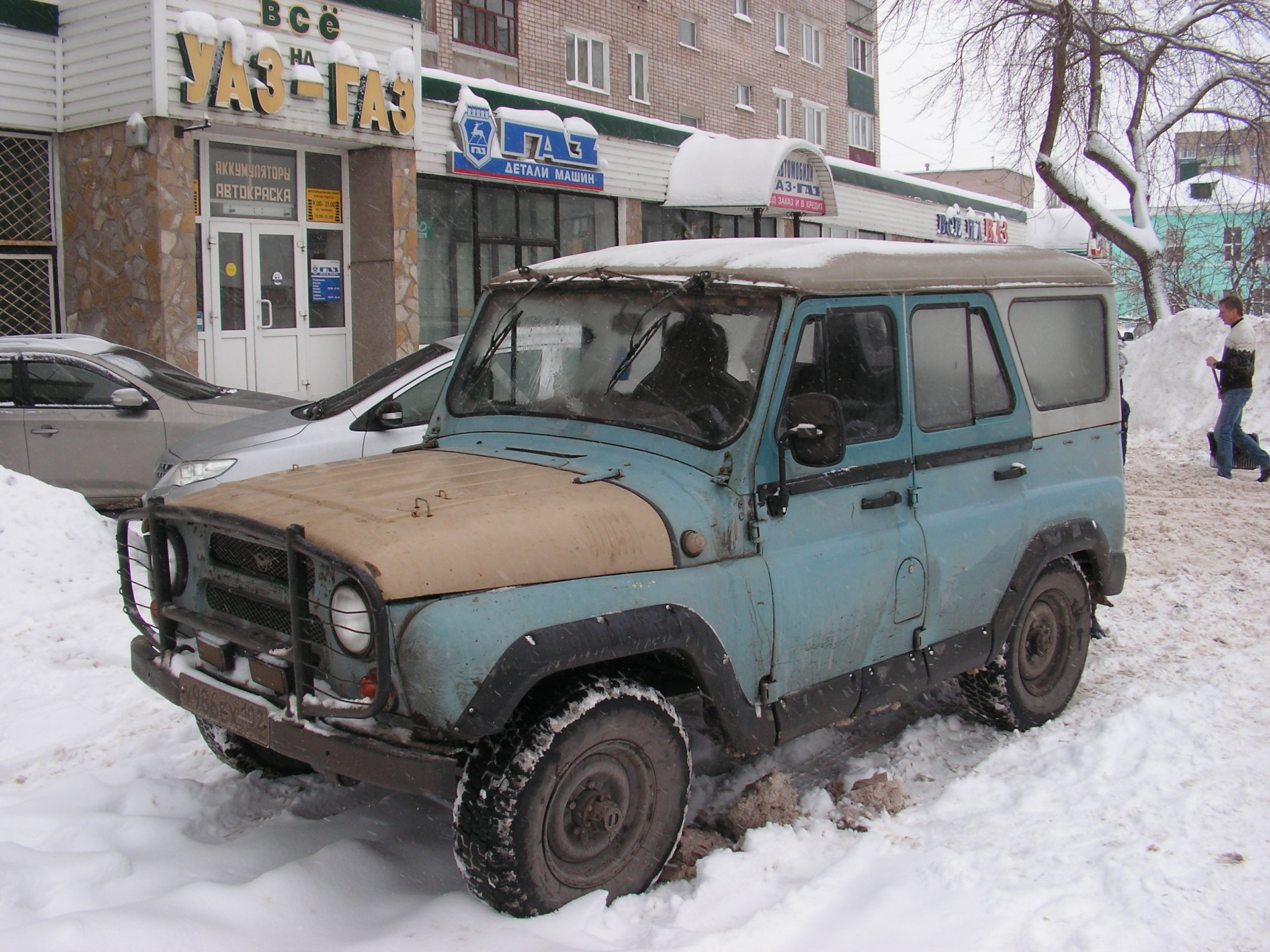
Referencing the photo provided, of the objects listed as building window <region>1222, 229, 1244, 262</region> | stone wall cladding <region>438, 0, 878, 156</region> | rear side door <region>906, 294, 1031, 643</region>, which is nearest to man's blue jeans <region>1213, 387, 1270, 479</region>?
rear side door <region>906, 294, 1031, 643</region>

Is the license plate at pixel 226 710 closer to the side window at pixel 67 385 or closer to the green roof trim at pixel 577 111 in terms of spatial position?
the side window at pixel 67 385

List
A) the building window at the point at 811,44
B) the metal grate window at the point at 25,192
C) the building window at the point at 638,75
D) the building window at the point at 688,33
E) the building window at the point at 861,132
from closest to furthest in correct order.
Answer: the metal grate window at the point at 25,192 < the building window at the point at 638,75 < the building window at the point at 688,33 < the building window at the point at 811,44 < the building window at the point at 861,132

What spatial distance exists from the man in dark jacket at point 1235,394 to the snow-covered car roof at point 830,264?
766 cm

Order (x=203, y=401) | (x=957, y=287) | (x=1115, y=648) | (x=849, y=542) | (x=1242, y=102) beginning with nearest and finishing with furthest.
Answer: (x=849, y=542) → (x=957, y=287) → (x=1115, y=648) → (x=203, y=401) → (x=1242, y=102)

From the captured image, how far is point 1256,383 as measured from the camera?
1500 centimetres

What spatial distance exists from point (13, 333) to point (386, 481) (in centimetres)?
1153

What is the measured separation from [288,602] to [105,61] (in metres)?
11.4

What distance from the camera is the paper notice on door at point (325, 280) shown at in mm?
15125

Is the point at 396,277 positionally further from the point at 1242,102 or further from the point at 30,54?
the point at 1242,102

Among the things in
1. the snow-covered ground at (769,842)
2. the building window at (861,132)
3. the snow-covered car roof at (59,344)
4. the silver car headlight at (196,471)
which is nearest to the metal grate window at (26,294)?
the snow-covered car roof at (59,344)

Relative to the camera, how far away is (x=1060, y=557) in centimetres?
516

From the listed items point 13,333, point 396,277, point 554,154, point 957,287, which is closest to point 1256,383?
point 554,154

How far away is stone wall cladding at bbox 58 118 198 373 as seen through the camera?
12.4 metres

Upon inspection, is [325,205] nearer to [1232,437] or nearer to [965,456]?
[1232,437]
